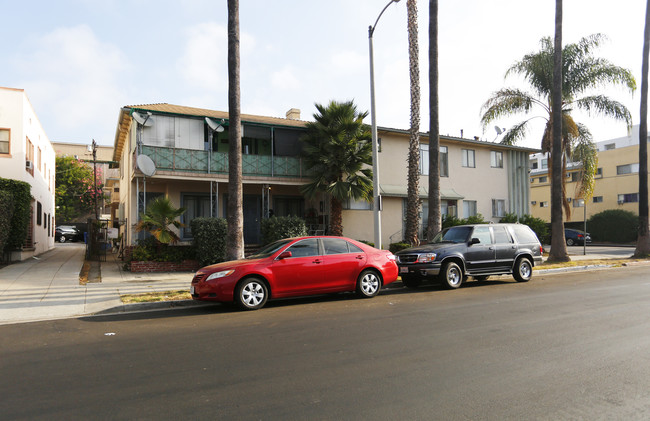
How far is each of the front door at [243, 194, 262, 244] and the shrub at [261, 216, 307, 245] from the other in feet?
11.1

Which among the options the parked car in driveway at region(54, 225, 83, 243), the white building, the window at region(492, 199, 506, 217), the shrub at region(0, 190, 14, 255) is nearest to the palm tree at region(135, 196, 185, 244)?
the shrub at region(0, 190, 14, 255)

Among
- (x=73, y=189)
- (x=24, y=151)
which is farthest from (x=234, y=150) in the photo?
(x=73, y=189)

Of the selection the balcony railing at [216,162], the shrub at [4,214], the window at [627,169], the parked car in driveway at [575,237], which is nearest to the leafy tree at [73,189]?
the shrub at [4,214]

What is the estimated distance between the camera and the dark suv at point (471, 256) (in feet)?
37.9

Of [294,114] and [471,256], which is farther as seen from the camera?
[294,114]

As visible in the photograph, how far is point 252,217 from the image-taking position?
21.1m

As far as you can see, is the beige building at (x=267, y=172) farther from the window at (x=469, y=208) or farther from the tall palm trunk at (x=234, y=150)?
the tall palm trunk at (x=234, y=150)

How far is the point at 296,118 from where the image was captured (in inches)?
1003

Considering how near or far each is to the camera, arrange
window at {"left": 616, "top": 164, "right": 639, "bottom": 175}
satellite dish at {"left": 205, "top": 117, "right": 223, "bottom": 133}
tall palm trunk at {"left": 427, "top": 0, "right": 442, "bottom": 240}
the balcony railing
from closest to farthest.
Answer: tall palm trunk at {"left": 427, "top": 0, "right": 442, "bottom": 240}
the balcony railing
satellite dish at {"left": 205, "top": 117, "right": 223, "bottom": 133}
window at {"left": 616, "top": 164, "right": 639, "bottom": 175}

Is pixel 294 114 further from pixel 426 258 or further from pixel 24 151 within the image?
pixel 426 258

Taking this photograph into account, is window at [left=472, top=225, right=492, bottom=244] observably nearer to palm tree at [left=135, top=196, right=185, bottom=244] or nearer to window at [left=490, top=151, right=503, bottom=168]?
palm tree at [left=135, top=196, right=185, bottom=244]

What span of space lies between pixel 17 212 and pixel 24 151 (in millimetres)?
3783

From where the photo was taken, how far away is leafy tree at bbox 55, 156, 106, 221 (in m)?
46.8

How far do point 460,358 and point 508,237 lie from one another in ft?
28.1
